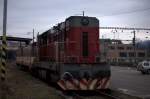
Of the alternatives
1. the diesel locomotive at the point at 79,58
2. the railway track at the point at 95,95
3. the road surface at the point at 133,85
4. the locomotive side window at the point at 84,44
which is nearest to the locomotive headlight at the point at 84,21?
the diesel locomotive at the point at 79,58

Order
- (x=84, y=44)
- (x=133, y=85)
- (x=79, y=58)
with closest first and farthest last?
1. (x=79, y=58)
2. (x=84, y=44)
3. (x=133, y=85)

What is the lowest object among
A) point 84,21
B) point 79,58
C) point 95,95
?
point 95,95

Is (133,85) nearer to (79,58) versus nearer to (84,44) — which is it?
(84,44)

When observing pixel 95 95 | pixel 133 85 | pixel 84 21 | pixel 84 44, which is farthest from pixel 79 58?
pixel 133 85

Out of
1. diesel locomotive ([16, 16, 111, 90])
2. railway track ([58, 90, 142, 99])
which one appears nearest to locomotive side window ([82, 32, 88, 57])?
diesel locomotive ([16, 16, 111, 90])

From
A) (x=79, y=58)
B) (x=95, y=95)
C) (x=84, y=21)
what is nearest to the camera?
(x=95, y=95)

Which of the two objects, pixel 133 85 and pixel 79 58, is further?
pixel 133 85

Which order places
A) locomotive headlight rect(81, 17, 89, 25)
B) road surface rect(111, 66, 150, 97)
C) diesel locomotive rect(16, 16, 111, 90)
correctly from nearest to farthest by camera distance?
diesel locomotive rect(16, 16, 111, 90)
locomotive headlight rect(81, 17, 89, 25)
road surface rect(111, 66, 150, 97)

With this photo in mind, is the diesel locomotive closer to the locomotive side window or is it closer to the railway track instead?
the locomotive side window

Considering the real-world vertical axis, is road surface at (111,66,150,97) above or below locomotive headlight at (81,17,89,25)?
below

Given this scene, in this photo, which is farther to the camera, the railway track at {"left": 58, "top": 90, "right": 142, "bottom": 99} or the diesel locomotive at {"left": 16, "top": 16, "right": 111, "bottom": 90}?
the diesel locomotive at {"left": 16, "top": 16, "right": 111, "bottom": 90}

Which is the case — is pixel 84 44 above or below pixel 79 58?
above

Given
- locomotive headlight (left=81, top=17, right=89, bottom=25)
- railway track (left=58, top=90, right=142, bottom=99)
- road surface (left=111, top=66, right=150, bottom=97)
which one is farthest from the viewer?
road surface (left=111, top=66, right=150, bottom=97)

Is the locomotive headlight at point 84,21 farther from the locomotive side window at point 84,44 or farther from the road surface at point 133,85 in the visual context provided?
the road surface at point 133,85
